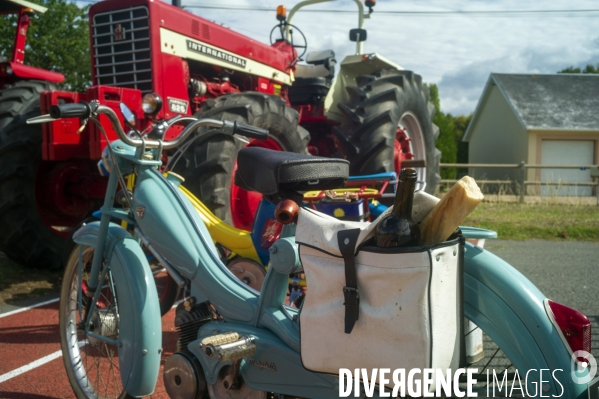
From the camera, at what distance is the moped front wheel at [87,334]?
2471mm

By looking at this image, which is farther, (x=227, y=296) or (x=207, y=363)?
(x=227, y=296)

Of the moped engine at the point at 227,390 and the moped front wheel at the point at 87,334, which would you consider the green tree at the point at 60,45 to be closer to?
the moped front wheel at the point at 87,334

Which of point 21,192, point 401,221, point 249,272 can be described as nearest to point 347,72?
point 21,192

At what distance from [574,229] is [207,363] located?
669 centimetres

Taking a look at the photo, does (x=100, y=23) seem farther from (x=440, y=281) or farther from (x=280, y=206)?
(x=440, y=281)

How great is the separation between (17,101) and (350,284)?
4.56 m

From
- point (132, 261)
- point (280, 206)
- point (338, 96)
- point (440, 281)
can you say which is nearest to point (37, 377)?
point (132, 261)

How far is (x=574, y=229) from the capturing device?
25.1ft

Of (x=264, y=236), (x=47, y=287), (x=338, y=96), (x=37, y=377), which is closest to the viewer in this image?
(x=37, y=377)

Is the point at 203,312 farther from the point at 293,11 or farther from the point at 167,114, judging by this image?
the point at 293,11

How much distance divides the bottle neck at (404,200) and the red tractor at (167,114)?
2337mm

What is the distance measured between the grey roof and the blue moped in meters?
22.9

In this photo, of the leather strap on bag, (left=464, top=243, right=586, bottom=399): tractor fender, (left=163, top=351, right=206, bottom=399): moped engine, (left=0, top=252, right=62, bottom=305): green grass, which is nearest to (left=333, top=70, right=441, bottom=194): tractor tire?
(left=0, top=252, right=62, bottom=305): green grass

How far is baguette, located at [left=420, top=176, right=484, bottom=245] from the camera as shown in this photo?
5.35ft
